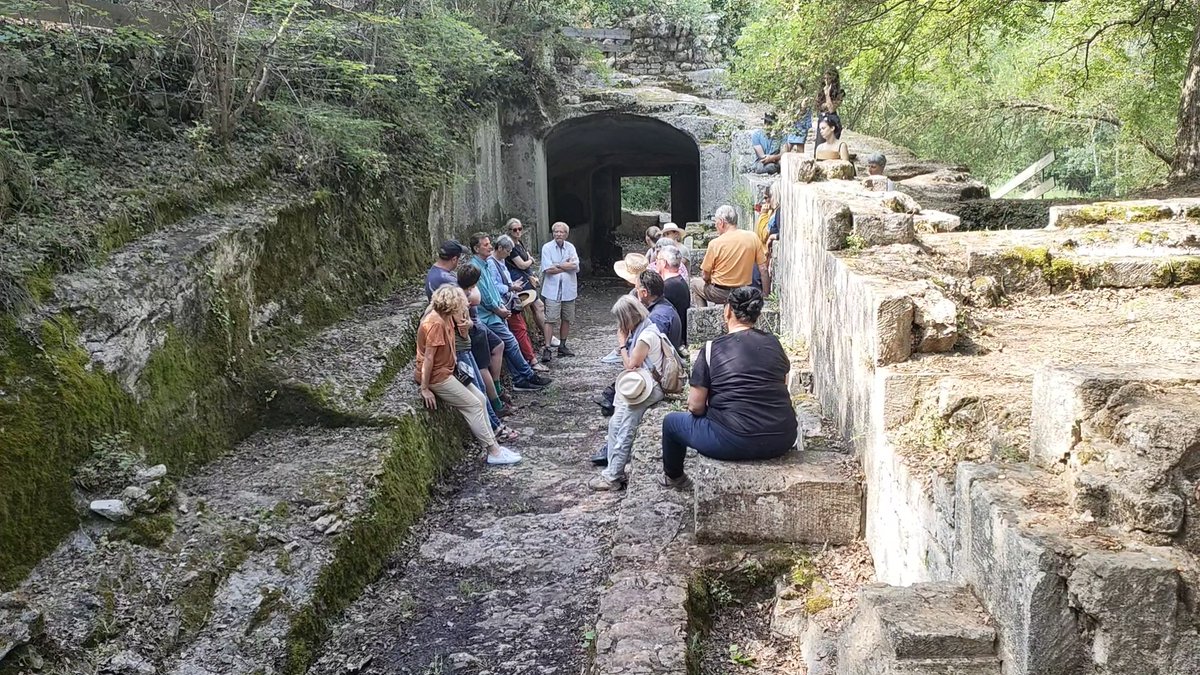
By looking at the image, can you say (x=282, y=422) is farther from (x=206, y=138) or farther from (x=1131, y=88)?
(x=1131, y=88)

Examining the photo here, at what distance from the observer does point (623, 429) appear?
20.6 ft

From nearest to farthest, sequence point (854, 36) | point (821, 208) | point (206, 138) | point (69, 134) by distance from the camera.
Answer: point (821, 208) < point (69, 134) < point (206, 138) < point (854, 36)

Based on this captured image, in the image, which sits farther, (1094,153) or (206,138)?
(1094,153)

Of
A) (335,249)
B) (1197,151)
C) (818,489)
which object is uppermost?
(1197,151)

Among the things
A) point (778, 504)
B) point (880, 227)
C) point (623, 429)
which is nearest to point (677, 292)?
point (623, 429)

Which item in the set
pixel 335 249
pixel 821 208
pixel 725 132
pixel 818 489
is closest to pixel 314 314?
pixel 335 249

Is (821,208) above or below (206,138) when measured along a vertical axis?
below

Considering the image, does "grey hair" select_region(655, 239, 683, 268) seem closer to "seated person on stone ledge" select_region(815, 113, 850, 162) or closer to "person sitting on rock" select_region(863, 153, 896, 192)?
"person sitting on rock" select_region(863, 153, 896, 192)

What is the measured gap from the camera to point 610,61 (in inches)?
763

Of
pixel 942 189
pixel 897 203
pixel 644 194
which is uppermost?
pixel 644 194

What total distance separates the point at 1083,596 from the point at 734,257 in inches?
254

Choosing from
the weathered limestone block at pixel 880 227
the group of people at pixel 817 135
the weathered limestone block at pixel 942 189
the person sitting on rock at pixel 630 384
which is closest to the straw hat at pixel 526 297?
the group of people at pixel 817 135

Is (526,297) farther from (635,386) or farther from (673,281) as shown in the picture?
(635,386)

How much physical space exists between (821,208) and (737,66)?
9.78 meters
